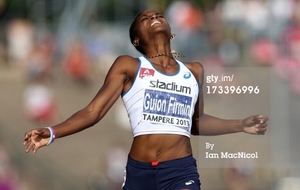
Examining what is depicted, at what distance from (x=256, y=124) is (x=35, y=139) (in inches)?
66.2

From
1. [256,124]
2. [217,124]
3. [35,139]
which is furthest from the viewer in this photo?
[217,124]

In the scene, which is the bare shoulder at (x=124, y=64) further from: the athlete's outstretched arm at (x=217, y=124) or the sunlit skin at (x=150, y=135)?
the athlete's outstretched arm at (x=217, y=124)

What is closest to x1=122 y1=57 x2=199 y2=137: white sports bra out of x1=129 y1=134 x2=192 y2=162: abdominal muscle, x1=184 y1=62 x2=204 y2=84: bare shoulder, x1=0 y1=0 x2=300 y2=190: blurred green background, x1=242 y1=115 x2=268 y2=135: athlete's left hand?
x1=129 y1=134 x2=192 y2=162: abdominal muscle

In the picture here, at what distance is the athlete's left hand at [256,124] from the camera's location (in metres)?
5.42

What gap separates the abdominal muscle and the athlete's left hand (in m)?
0.54

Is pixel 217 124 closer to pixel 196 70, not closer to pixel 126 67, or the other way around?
pixel 196 70

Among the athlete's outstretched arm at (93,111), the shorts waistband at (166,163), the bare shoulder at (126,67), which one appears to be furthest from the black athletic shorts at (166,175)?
the bare shoulder at (126,67)

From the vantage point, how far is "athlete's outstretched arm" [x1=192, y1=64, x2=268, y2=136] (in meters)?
5.46

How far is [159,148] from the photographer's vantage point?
520 centimetres

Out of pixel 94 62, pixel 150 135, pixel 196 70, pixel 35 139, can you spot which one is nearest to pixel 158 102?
pixel 150 135

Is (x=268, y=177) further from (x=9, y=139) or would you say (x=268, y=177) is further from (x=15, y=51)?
(x=15, y=51)

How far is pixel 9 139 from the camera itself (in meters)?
13.1

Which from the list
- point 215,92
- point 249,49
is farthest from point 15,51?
point 215,92

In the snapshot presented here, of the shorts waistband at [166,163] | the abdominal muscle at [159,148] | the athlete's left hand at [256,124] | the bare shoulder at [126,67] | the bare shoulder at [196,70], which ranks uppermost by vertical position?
the bare shoulder at [196,70]
